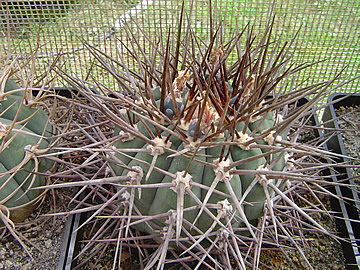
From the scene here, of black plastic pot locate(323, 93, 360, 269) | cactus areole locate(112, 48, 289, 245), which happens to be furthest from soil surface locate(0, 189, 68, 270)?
black plastic pot locate(323, 93, 360, 269)

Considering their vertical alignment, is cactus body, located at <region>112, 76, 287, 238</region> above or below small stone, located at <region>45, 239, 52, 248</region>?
above

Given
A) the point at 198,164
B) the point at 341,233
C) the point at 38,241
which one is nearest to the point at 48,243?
the point at 38,241

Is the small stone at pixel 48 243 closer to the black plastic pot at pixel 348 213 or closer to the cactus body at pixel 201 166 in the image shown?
the cactus body at pixel 201 166

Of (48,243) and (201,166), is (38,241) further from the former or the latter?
(201,166)

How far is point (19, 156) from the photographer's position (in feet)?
2.30

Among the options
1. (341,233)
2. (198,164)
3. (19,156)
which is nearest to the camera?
(198,164)

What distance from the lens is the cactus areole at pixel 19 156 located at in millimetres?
674

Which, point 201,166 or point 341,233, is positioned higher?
point 201,166

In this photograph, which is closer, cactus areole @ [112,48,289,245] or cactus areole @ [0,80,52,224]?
cactus areole @ [112,48,289,245]

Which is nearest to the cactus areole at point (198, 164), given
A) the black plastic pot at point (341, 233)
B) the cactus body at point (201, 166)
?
the cactus body at point (201, 166)

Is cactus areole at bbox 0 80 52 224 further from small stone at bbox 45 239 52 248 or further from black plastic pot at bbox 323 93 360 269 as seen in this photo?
black plastic pot at bbox 323 93 360 269

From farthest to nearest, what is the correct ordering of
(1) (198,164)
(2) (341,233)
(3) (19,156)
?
1. (2) (341,233)
2. (3) (19,156)
3. (1) (198,164)

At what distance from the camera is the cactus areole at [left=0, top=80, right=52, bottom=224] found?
2.21 ft

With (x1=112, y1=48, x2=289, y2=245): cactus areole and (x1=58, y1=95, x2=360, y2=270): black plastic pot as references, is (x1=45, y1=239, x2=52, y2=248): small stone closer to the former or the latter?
(x1=58, y1=95, x2=360, y2=270): black plastic pot
